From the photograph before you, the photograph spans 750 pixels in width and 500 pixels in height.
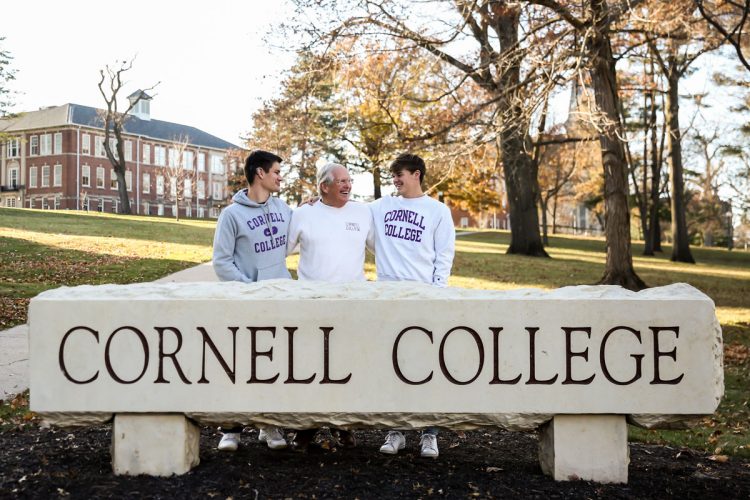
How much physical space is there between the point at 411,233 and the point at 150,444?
80.0 inches

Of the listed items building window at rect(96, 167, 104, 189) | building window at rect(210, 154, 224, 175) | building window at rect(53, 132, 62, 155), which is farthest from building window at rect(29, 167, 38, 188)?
building window at rect(210, 154, 224, 175)

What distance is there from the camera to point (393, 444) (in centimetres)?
456

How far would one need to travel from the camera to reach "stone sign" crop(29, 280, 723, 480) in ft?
13.1

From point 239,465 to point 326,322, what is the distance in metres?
1.02

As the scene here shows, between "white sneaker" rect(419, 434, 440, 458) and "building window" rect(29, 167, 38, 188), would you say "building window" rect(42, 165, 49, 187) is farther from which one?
"white sneaker" rect(419, 434, 440, 458)

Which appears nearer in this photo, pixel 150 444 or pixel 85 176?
pixel 150 444

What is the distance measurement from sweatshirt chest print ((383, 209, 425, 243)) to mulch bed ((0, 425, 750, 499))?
138cm

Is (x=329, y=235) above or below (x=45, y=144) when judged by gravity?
below

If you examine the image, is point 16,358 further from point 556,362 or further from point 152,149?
point 152,149

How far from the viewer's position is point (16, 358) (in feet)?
25.1

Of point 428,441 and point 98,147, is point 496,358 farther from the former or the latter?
point 98,147

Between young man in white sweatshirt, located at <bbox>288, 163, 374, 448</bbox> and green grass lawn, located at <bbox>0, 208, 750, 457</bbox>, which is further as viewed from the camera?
green grass lawn, located at <bbox>0, 208, 750, 457</bbox>

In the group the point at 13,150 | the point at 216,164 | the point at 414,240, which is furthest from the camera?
the point at 216,164

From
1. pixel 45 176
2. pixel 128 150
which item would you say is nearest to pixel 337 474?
pixel 128 150
